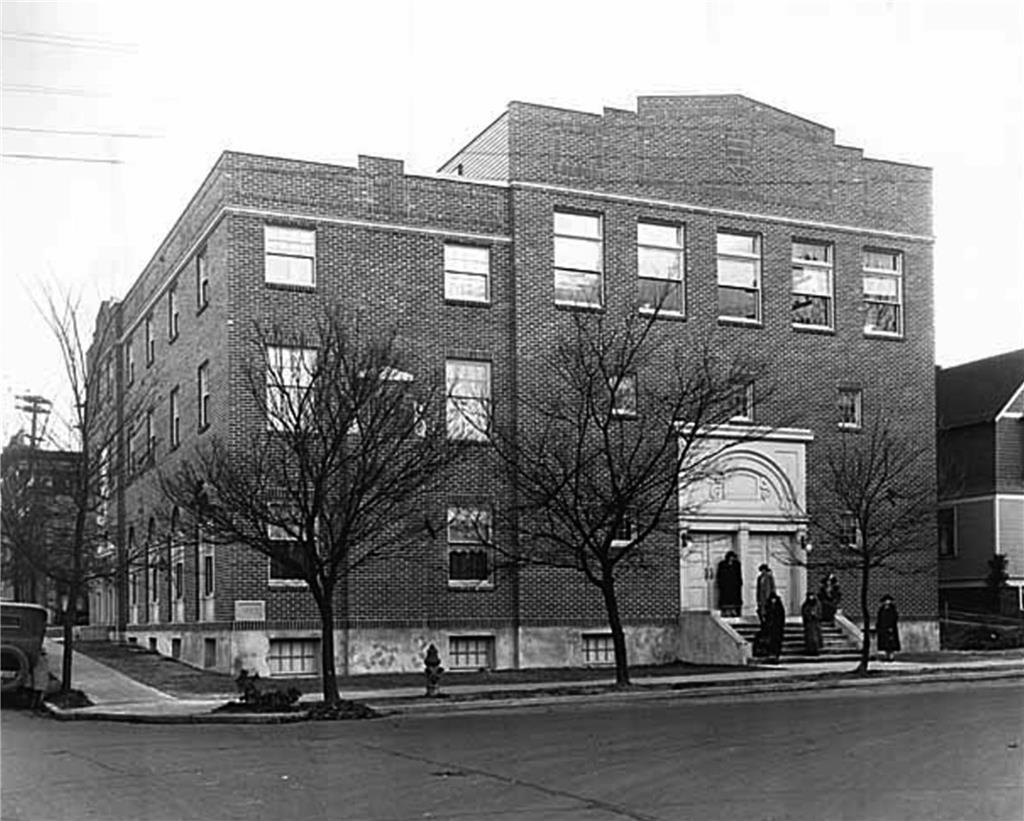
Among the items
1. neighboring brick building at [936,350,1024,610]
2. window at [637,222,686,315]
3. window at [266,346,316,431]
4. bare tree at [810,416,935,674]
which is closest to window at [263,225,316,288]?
window at [266,346,316,431]

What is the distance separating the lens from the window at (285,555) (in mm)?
22422

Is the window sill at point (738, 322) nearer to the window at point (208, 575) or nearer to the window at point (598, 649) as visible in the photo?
the window at point (598, 649)

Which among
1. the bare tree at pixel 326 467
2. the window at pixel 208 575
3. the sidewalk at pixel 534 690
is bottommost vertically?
the sidewalk at pixel 534 690

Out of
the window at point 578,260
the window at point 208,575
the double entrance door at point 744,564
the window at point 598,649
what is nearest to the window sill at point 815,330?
the double entrance door at point 744,564

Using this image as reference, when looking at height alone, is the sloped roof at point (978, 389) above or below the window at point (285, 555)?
above

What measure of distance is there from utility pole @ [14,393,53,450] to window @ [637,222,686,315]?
41.8 feet

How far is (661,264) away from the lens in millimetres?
33531

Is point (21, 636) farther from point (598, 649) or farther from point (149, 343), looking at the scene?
point (149, 343)

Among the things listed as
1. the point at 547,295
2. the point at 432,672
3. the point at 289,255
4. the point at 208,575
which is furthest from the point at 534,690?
the point at 289,255

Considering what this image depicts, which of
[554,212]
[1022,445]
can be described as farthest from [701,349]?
[1022,445]

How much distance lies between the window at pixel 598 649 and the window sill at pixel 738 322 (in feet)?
24.1

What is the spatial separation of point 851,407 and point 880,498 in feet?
14.1

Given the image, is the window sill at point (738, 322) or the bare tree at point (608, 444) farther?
the window sill at point (738, 322)

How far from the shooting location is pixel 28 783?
1395 cm
